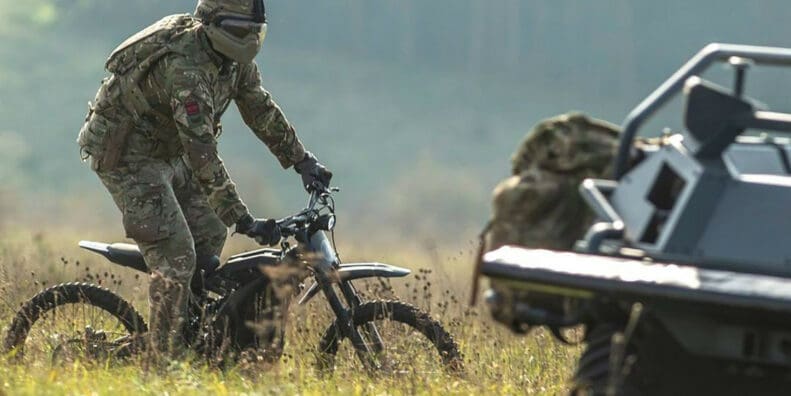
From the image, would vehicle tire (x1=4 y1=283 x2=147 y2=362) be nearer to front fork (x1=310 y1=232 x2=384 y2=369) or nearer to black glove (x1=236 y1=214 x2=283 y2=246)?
black glove (x1=236 y1=214 x2=283 y2=246)

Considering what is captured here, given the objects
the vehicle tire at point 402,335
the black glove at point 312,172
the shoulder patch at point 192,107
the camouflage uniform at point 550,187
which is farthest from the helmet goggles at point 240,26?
the camouflage uniform at point 550,187

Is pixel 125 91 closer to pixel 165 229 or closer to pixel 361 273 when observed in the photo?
pixel 165 229

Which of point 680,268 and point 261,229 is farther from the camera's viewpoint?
point 261,229

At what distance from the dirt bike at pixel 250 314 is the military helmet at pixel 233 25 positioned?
2.79 ft

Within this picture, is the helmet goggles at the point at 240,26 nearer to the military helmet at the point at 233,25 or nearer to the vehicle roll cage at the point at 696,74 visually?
the military helmet at the point at 233,25

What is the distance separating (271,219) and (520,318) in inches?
111

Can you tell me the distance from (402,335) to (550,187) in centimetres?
Answer: 242

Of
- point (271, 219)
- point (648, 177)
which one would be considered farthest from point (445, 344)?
point (648, 177)

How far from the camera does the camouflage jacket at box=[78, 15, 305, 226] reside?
29.5ft

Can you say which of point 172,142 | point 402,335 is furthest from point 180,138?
point 402,335

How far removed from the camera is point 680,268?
19.9ft

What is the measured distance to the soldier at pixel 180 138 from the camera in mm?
9023

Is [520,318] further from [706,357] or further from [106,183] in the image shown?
[106,183]

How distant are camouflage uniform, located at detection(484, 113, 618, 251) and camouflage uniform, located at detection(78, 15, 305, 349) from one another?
8.12 ft
